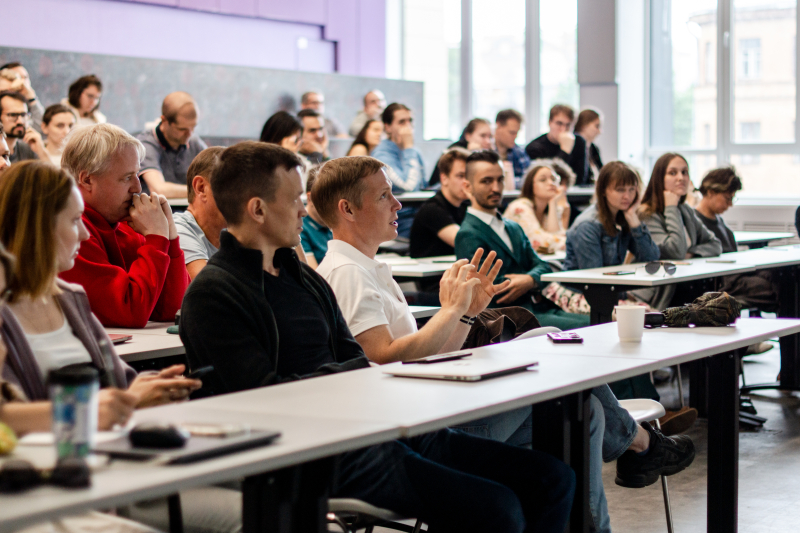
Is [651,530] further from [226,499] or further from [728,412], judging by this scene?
[226,499]

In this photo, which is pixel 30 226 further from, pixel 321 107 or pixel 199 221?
pixel 321 107

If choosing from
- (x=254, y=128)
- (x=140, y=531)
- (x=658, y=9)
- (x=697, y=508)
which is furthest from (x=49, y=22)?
(x=140, y=531)

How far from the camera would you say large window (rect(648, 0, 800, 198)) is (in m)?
9.23

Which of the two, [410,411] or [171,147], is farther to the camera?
[171,147]

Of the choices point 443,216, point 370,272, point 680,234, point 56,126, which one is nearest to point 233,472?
point 370,272

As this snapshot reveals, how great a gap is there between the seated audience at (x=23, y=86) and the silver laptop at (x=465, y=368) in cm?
508

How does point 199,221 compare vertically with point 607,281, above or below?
above

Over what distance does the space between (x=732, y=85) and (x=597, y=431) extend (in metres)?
8.33

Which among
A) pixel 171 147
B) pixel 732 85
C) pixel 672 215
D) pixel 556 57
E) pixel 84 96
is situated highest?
Answer: pixel 556 57

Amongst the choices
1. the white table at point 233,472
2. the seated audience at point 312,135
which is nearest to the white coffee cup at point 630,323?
the white table at point 233,472

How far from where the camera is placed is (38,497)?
993 mm

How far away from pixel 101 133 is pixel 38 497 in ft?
5.53

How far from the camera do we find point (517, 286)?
4.06 meters

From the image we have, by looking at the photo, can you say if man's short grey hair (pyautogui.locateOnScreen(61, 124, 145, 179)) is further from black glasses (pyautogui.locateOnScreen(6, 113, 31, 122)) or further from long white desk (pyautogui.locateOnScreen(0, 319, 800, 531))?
black glasses (pyautogui.locateOnScreen(6, 113, 31, 122))
